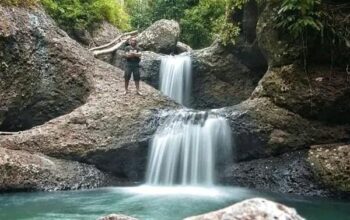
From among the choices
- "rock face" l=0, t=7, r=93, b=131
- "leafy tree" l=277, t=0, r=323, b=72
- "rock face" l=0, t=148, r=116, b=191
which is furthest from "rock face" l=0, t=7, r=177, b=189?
"leafy tree" l=277, t=0, r=323, b=72

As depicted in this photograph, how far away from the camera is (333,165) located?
9977 mm

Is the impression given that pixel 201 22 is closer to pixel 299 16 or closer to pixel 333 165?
pixel 299 16

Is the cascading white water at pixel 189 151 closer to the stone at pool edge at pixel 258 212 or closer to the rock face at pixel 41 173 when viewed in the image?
the rock face at pixel 41 173

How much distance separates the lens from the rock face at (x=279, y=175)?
10297 mm

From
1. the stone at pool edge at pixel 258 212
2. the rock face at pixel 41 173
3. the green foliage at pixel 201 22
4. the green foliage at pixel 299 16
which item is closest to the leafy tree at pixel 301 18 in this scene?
the green foliage at pixel 299 16

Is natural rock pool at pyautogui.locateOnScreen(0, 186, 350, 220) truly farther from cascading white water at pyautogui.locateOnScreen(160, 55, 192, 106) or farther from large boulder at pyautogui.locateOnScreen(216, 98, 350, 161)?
cascading white water at pyautogui.locateOnScreen(160, 55, 192, 106)

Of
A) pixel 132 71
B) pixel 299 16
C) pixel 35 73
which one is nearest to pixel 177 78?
pixel 132 71

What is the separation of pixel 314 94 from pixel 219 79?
5.52m

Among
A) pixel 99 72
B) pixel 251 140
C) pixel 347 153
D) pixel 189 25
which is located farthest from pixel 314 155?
pixel 189 25

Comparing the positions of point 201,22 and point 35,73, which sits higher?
point 201,22

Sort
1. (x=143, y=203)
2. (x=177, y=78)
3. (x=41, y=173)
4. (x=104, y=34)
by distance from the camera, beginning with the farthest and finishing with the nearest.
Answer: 1. (x=104, y=34)
2. (x=177, y=78)
3. (x=41, y=173)
4. (x=143, y=203)

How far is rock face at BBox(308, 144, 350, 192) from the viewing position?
32.3 ft

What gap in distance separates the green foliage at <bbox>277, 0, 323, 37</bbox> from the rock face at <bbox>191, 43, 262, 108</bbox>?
4601 millimetres

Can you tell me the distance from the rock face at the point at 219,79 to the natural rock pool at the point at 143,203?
5640mm
